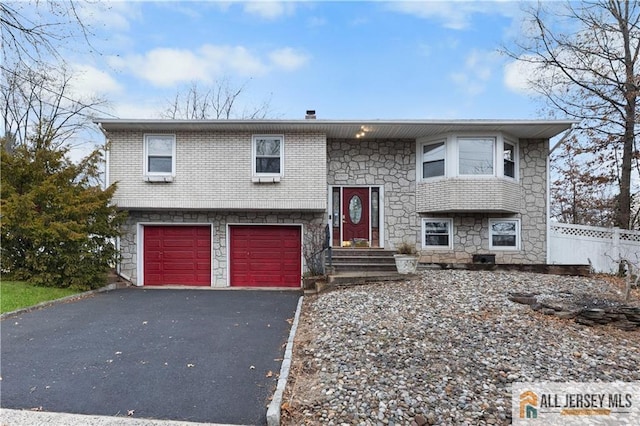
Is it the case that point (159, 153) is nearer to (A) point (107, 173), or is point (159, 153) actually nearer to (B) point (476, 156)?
(A) point (107, 173)

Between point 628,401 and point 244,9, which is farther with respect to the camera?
point 244,9

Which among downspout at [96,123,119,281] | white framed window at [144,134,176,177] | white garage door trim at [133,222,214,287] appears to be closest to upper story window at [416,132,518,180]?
white garage door trim at [133,222,214,287]

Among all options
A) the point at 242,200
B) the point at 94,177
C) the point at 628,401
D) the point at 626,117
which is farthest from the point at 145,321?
the point at 626,117

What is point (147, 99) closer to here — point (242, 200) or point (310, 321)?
point (242, 200)

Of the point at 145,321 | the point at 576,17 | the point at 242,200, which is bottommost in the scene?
the point at 145,321

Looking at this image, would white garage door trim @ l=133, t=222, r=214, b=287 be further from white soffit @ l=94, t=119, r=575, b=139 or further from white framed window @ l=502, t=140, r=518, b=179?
white framed window @ l=502, t=140, r=518, b=179

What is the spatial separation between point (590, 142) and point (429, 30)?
8100 mm

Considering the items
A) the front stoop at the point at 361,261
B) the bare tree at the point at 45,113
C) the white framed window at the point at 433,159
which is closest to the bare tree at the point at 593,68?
the white framed window at the point at 433,159

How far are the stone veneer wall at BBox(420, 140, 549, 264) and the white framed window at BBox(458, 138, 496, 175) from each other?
1.42 meters

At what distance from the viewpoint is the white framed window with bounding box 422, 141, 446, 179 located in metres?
9.98

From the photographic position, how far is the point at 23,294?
24.8 feet

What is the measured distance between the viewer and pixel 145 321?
618 centimetres

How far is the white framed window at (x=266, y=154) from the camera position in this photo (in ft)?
31.8

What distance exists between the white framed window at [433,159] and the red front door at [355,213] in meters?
1.99
